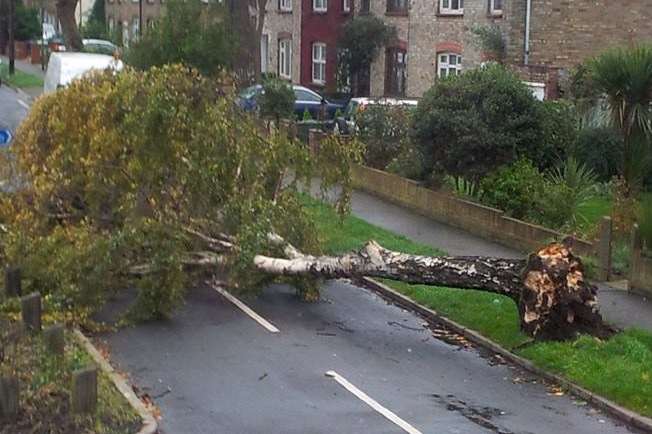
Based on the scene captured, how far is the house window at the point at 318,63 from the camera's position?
50594mm

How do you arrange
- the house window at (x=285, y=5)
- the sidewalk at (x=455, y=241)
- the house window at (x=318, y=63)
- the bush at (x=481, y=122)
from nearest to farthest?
the sidewalk at (x=455, y=241) < the bush at (x=481, y=122) < the house window at (x=318, y=63) < the house window at (x=285, y=5)

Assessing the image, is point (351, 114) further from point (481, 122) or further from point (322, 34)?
point (322, 34)

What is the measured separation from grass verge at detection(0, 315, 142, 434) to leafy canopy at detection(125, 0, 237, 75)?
19215 mm

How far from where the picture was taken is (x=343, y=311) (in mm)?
17781

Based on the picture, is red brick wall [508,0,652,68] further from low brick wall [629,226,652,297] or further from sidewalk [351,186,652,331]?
low brick wall [629,226,652,297]

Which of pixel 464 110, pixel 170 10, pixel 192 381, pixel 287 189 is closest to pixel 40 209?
pixel 287 189

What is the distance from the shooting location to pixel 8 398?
37.7ft

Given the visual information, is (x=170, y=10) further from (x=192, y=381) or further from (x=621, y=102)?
(x=192, y=381)

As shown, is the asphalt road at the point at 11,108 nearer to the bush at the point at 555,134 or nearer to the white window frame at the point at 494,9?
the white window frame at the point at 494,9

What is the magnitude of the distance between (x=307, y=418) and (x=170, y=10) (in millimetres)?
22913

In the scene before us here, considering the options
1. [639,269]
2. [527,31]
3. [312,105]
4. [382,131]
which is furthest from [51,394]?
[312,105]

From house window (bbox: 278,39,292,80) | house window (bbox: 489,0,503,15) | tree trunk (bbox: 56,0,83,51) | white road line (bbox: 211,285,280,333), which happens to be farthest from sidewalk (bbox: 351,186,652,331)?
tree trunk (bbox: 56,0,83,51)

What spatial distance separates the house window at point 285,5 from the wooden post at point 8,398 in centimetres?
4275

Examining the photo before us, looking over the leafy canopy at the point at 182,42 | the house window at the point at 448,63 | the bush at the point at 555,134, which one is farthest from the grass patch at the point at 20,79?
the bush at the point at 555,134
